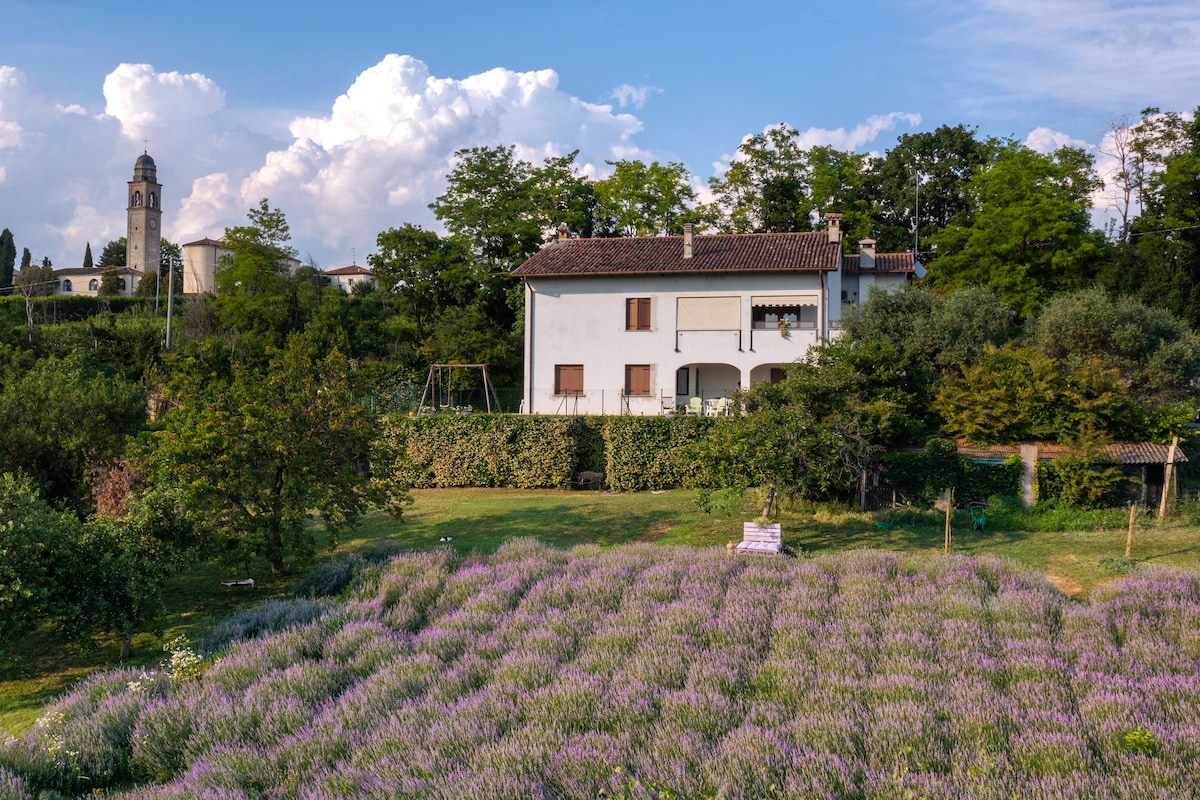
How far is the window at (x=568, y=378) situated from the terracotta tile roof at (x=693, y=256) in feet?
11.7

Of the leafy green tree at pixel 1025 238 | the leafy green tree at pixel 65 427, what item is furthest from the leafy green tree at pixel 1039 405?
the leafy green tree at pixel 65 427

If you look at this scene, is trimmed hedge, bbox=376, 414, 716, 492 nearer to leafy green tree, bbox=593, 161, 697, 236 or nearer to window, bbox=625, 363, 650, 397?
window, bbox=625, 363, 650, 397

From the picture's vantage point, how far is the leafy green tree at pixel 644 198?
41.9 meters

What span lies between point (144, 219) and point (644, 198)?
76209 mm

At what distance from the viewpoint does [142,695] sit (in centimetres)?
771

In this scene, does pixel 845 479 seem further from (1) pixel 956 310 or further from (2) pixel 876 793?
(2) pixel 876 793

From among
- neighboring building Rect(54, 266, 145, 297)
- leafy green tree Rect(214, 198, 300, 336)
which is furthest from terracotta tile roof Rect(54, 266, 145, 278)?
leafy green tree Rect(214, 198, 300, 336)

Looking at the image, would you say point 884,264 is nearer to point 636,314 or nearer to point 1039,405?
point 636,314

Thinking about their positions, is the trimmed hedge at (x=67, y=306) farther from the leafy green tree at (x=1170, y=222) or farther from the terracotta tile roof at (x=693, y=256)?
the leafy green tree at (x=1170, y=222)

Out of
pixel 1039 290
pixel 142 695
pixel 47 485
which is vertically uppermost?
pixel 1039 290

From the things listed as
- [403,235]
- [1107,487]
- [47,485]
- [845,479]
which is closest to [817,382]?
[845,479]

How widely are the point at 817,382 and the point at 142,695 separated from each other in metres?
A: 13.6

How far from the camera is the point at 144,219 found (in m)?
92.6

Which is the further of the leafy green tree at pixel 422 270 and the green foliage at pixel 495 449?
the leafy green tree at pixel 422 270
